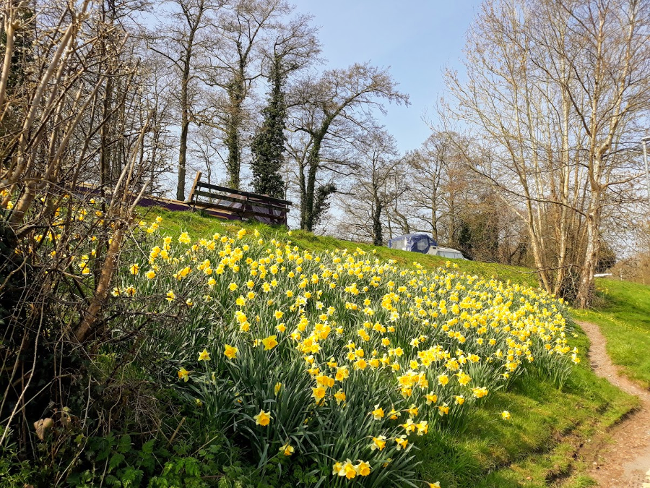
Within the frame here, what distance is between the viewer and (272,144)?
69.3 ft

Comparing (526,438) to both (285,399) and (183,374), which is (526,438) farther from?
(183,374)

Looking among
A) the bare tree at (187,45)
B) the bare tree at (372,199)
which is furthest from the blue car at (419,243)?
the bare tree at (187,45)

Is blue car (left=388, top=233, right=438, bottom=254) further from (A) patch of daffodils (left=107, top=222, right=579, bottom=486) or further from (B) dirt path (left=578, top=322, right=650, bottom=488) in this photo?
(A) patch of daffodils (left=107, top=222, right=579, bottom=486)

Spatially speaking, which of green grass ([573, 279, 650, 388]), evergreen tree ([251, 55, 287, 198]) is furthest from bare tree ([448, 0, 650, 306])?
evergreen tree ([251, 55, 287, 198])

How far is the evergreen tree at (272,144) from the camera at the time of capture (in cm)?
2086

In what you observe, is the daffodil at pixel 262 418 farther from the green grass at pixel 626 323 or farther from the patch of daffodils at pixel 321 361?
the green grass at pixel 626 323

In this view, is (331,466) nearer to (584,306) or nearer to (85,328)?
(85,328)

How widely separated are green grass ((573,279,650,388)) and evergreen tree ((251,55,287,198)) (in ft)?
47.0

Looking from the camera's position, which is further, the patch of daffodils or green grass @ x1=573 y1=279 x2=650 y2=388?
green grass @ x1=573 y1=279 x2=650 y2=388

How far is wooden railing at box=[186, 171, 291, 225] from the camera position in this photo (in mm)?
11539

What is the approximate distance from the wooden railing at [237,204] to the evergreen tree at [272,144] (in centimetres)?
750

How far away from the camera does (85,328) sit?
2244 mm

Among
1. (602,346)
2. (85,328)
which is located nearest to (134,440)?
(85,328)

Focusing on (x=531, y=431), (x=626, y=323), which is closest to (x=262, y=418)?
(x=531, y=431)
